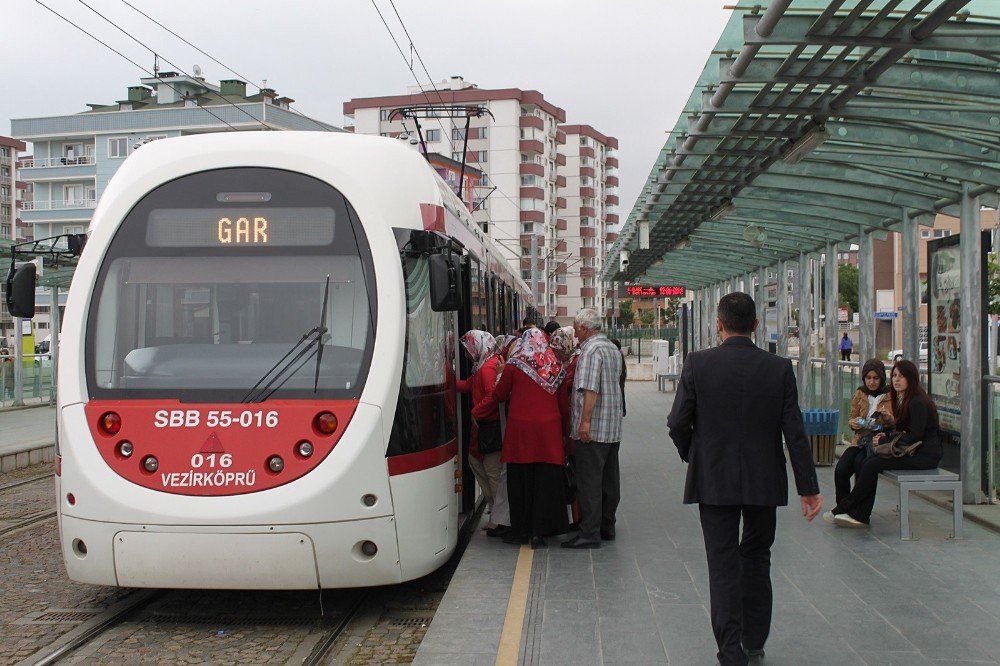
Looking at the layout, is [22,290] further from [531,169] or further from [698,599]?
[531,169]

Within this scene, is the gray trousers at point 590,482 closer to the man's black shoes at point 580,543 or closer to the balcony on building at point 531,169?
the man's black shoes at point 580,543

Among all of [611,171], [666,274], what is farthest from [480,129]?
[666,274]

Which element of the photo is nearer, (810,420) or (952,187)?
(952,187)

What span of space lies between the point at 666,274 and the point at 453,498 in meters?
19.9

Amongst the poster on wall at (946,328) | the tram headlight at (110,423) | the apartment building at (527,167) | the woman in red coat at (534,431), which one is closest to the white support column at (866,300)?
the poster on wall at (946,328)

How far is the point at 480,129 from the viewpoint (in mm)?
91750

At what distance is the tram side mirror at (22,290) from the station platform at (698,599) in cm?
332

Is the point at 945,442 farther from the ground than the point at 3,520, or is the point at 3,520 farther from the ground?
the point at 945,442

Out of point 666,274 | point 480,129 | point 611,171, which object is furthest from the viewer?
point 611,171

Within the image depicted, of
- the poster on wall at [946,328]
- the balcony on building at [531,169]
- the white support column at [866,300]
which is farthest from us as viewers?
the balcony on building at [531,169]

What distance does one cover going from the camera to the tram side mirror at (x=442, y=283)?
7020mm

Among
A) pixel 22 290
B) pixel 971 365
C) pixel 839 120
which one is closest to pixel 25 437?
pixel 22 290

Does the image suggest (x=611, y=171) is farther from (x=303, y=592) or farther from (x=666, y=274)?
(x=303, y=592)

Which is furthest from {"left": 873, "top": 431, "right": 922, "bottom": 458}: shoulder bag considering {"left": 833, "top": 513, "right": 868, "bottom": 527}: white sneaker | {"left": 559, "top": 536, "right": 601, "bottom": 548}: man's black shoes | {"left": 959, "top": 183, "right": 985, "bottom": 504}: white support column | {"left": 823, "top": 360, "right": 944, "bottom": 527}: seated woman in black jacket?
{"left": 559, "top": 536, "right": 601, "bottom": 548}: man's black shoes
